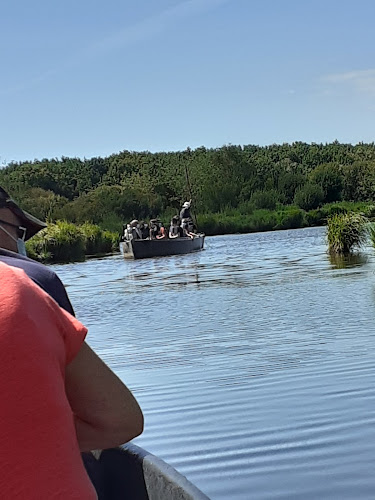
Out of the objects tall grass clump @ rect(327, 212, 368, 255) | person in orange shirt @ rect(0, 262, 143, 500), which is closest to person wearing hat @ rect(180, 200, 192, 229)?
tall grass clump @ rect(327, 212, 368, 255)

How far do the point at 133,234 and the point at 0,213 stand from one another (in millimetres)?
38080

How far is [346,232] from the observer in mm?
26688

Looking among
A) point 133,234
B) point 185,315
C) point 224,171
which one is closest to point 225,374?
point 185,315

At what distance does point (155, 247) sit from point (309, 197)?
53.5m

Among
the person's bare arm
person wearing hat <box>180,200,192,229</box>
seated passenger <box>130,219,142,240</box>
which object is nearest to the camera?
the person's bare arm

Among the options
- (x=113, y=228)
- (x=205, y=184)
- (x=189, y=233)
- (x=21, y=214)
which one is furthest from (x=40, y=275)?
(x=205, y=184)

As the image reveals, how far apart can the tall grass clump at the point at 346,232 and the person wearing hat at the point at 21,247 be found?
23355 mm

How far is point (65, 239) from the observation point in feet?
140

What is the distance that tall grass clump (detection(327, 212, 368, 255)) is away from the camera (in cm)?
2581

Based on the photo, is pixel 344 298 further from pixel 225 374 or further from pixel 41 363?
pixel 41 363

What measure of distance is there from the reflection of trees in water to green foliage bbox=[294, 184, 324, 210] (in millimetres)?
62272

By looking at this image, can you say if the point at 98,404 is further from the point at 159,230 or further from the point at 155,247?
the point at 159,230

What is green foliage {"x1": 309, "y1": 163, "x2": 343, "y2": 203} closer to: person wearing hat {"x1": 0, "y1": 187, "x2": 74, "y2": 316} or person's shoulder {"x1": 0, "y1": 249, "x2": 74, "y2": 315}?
person wearing hat {"x1": 0, "y1": 187, "x2": 74, "y2": 316}

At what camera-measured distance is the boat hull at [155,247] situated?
3803 centimetres
